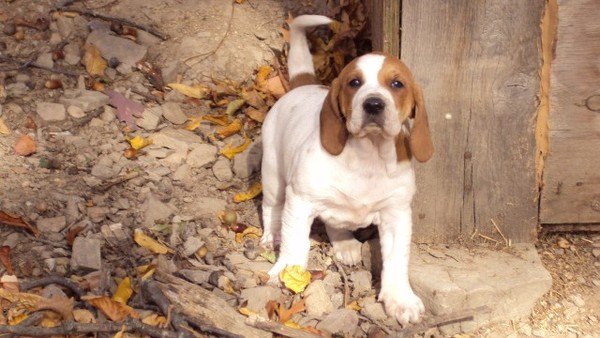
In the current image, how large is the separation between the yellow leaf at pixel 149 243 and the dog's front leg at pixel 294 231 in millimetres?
559

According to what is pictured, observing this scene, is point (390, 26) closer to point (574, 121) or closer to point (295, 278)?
point (574, 121)

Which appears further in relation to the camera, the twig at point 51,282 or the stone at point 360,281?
the stone at point 360,281

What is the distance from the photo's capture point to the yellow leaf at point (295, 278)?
4121mm

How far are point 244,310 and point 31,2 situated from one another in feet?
9.71

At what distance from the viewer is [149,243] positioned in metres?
4.26

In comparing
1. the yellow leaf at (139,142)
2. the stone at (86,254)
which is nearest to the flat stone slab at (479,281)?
the stone at (86,254)

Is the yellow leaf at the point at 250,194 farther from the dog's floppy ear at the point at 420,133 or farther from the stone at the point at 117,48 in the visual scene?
the dog's floppy ear at the point at 420,133

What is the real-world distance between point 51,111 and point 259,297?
1.88 meters

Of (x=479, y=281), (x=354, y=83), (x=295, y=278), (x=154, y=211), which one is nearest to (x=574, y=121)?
(x=479, y=281)

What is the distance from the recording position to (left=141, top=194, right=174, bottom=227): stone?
4.48 m

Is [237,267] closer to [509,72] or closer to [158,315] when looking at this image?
[158,315]

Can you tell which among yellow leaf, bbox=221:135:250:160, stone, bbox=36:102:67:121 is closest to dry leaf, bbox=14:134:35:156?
stone, bbox=36:102:67:121

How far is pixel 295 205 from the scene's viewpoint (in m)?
4.11

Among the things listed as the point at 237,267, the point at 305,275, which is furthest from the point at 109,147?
the point at 305,275
